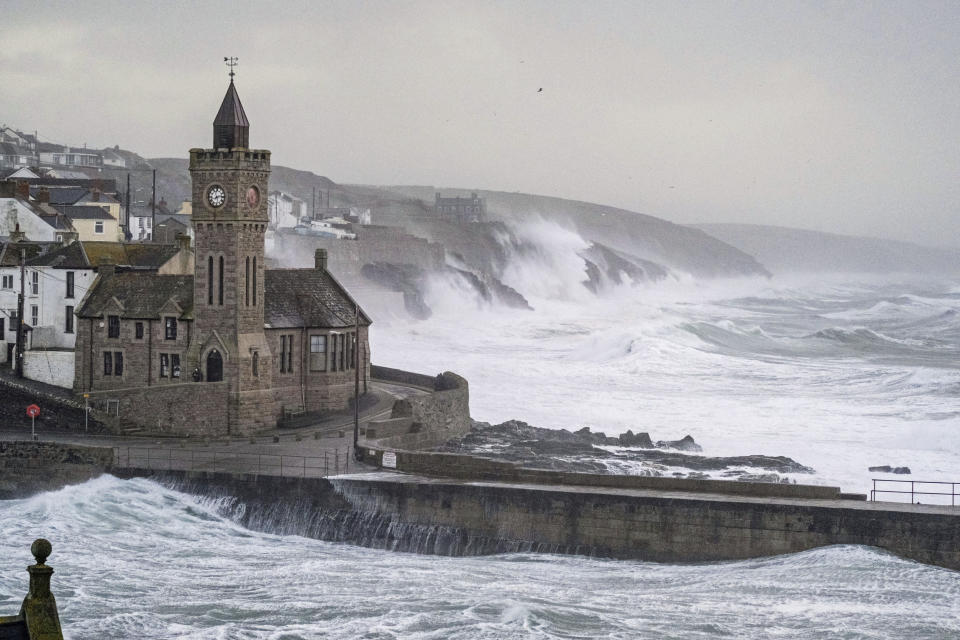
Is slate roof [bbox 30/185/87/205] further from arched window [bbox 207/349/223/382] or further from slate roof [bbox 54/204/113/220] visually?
arched window [bbox 207/349/223/382]

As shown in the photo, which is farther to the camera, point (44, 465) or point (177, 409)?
point (177, 409)

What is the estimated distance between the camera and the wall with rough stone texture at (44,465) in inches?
1458

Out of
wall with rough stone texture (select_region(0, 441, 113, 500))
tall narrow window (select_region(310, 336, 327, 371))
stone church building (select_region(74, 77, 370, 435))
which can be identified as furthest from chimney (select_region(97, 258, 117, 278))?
wall with rough stone texture (select_region(0, 441, 113, 500))

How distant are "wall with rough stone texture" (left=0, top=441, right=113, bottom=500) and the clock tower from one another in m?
5.49

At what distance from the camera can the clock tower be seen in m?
41.9

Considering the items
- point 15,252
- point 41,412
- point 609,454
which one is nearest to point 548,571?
point 609,454

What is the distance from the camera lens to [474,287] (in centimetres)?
12238

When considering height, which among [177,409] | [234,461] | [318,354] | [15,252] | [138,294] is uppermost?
[15,252]

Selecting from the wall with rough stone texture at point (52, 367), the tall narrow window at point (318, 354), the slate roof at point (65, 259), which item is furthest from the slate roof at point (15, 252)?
the tall narrow window at point (318, 354)

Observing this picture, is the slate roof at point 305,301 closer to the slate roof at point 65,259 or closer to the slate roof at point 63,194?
the slate roof at point 65,259

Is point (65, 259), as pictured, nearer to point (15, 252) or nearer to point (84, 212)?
point (15, 252)

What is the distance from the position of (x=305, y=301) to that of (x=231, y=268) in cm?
436

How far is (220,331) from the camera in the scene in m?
42.4

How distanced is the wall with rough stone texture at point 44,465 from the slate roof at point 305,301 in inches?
330
